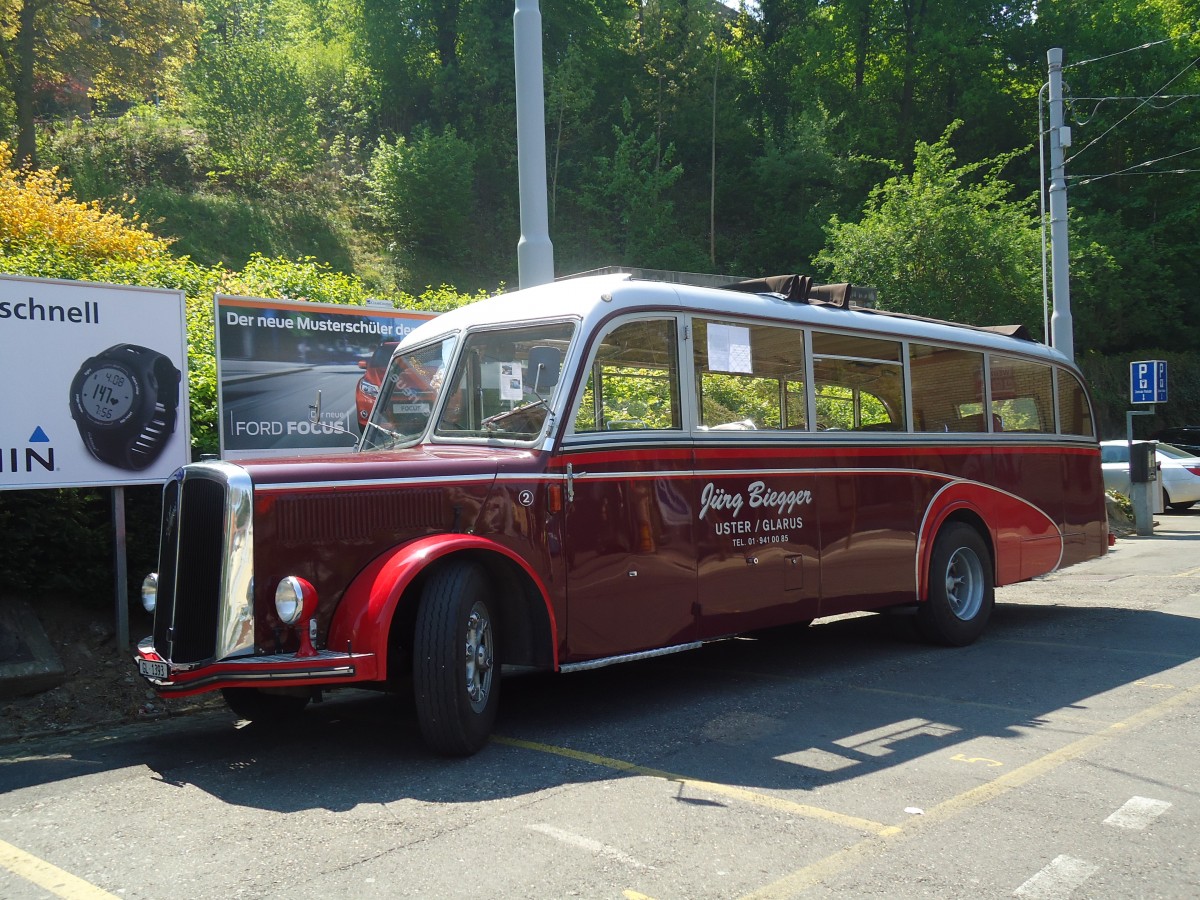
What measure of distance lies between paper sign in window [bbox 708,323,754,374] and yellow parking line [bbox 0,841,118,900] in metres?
4.74

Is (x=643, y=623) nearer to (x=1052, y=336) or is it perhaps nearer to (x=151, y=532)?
(x=151, y=532)

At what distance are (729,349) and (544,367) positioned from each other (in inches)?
63.3

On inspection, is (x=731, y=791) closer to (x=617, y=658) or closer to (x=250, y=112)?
(x=617, y=658)

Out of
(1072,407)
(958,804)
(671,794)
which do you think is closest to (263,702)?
(671,794)

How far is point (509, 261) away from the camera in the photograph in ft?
131

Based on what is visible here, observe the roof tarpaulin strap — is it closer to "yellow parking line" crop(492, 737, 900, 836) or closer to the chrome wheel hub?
the chrome wheel hub

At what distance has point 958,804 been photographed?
4934 mm

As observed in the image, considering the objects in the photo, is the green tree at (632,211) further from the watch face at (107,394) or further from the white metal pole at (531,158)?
the watch face at (107,394)

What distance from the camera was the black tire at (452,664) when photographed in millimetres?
5562

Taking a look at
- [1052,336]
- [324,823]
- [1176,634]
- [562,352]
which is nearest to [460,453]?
[562,352]

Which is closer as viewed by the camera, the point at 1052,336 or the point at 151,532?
the point at 151,532

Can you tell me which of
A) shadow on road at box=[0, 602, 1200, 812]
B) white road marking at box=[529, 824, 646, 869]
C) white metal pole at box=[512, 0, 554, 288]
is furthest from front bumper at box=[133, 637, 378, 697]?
white metal pole at box=[512, 0, 554, 288]

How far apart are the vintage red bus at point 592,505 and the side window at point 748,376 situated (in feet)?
0.07

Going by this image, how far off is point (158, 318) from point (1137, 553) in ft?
46.9
